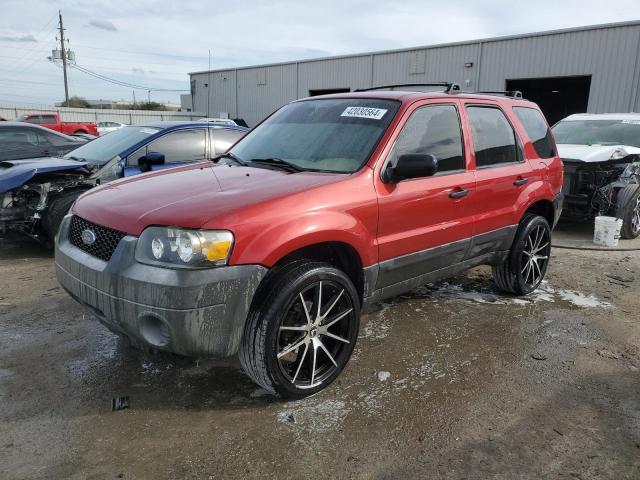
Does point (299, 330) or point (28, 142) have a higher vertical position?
point (28, 142)

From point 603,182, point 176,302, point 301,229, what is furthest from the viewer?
point 603,182

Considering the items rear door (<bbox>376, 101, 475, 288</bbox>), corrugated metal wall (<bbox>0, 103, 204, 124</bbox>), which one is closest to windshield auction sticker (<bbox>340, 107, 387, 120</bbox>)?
rear door (<bbox>376, 101, 475, 288</bbox>)

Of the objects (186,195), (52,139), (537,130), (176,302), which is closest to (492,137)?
(537,130)

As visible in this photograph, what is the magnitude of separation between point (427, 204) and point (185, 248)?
174cm

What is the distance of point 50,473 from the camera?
7.74ft

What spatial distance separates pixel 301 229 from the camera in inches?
109

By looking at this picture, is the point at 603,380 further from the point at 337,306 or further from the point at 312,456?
the point at 312,456

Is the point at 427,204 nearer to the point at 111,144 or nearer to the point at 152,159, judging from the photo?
the point at 152,159

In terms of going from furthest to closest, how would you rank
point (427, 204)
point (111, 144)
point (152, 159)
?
point (111, 144) < point (152, 159) < point (427, 204)

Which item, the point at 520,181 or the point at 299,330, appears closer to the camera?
the point at 299,330

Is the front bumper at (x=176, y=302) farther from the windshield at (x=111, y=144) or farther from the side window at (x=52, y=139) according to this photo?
the side window at (x=52, y=139)

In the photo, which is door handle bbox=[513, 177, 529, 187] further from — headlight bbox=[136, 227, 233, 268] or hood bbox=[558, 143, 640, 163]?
hood bbox=[558, 143, 640, 163]

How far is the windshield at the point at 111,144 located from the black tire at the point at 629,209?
258 inches

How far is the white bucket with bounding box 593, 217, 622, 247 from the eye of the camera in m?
7.01
